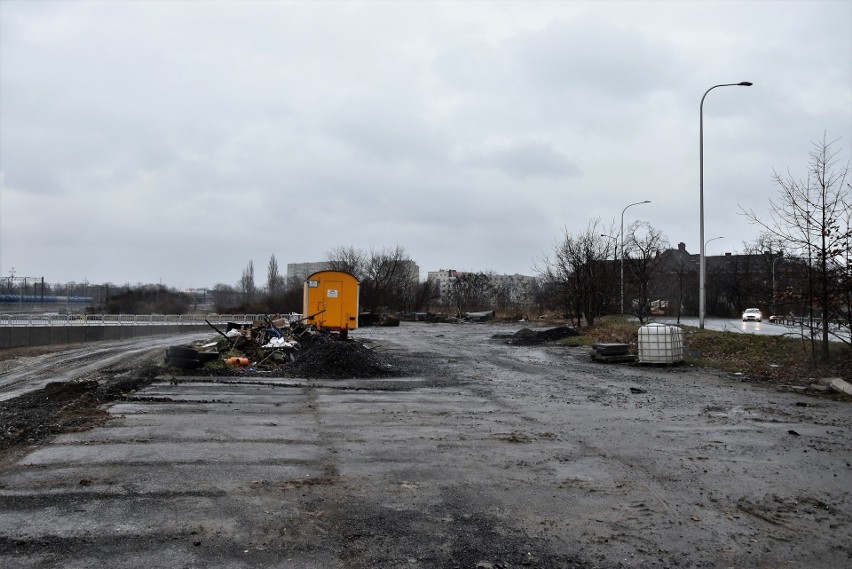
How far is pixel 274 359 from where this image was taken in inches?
710

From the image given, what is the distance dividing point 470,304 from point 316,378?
6999 centimetres

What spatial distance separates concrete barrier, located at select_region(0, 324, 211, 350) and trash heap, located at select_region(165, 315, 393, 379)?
467 inches

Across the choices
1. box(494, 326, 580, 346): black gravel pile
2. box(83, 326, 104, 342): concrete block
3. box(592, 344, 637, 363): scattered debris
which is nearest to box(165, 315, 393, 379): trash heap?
box(592, 344, 637, 363): scattered debris

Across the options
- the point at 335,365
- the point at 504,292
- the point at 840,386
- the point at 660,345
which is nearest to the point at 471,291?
the point at 504,292

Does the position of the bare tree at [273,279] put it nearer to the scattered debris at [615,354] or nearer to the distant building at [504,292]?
the distant building at [504,292]

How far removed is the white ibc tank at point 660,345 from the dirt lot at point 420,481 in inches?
232

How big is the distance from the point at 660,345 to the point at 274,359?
11579 millimetres

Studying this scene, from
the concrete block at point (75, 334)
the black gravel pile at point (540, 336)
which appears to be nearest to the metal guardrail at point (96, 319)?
the concrete block at point (75, 334)

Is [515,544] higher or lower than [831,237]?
lower

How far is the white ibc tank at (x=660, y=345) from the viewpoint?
18.0 m

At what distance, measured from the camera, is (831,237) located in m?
14.6

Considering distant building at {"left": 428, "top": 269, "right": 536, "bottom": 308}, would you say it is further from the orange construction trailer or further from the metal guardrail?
the orange construction trailer

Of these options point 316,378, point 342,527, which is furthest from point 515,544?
point 316,378

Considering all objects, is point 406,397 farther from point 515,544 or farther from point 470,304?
point 470,304
